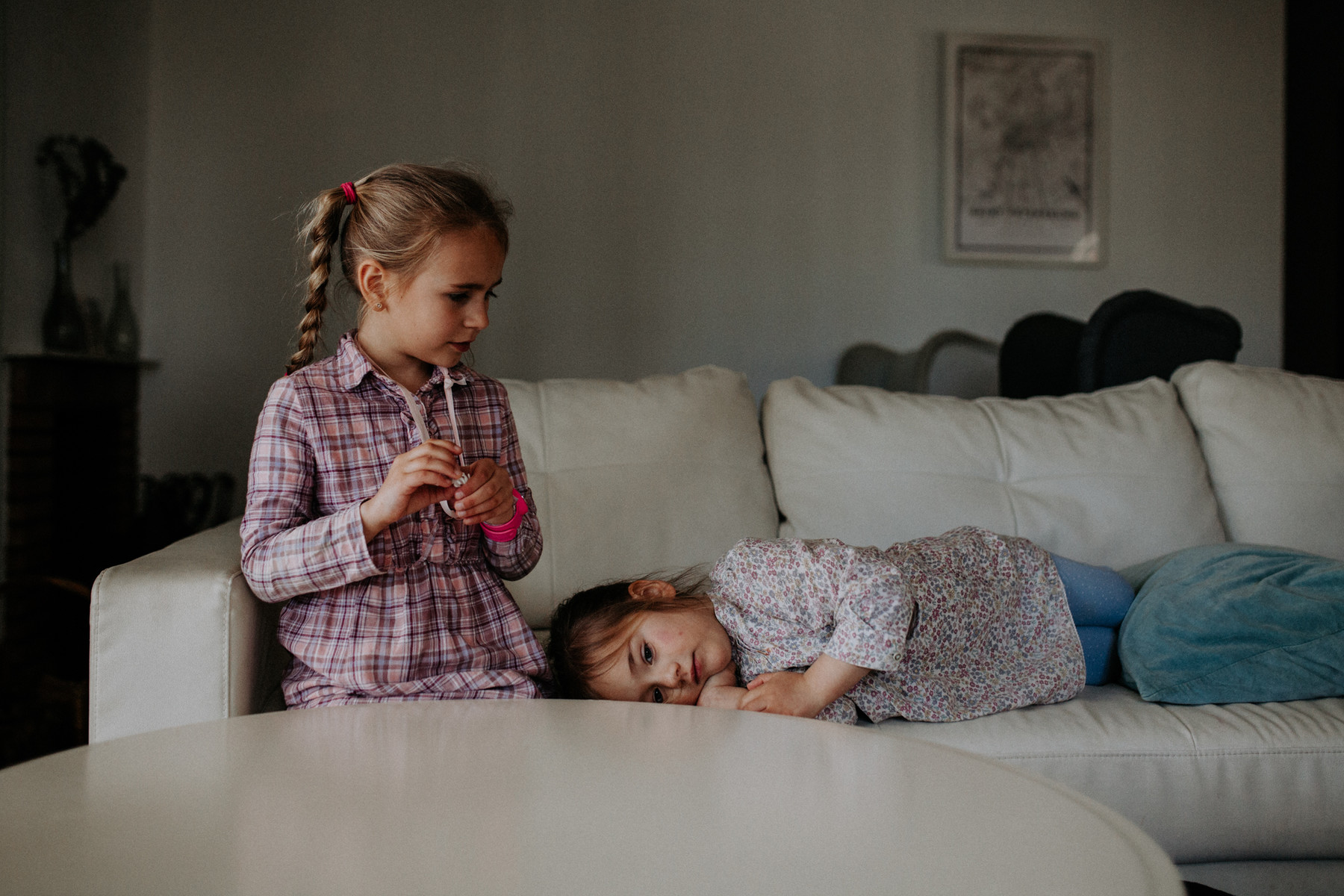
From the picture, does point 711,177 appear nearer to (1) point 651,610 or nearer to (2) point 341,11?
(2) point 341,11

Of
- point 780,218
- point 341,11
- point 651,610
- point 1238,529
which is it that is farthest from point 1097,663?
point 341,11

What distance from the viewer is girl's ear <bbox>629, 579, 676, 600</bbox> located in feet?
4.56

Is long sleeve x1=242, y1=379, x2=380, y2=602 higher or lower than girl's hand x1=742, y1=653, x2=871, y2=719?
higher

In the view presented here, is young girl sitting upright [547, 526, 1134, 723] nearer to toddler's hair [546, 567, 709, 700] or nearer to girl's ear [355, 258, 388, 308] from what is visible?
toddler's hair [546, 567, 709, 700]

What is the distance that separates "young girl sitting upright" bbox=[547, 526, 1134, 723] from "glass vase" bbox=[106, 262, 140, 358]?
2.09 meters

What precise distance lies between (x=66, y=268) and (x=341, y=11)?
131cm

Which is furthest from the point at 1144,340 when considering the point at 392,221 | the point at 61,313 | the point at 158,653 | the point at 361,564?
the point at 61,313

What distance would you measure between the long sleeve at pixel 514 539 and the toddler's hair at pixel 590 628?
9 centimetres

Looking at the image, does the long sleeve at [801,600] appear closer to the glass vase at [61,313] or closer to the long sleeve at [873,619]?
the long sleeve at [873,619]

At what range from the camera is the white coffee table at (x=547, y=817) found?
1.74ft

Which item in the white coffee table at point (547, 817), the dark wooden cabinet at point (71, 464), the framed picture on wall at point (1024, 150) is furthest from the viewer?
the framed picture on wall at point (1024, 150)

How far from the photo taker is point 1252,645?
1.41 meters

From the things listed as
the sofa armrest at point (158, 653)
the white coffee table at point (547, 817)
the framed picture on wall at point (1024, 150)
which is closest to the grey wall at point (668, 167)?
the framed picture on wall at point (1024, 150)

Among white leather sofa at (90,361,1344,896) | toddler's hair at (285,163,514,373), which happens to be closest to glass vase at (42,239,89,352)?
white leather sofa at (90,361,1344,896)
